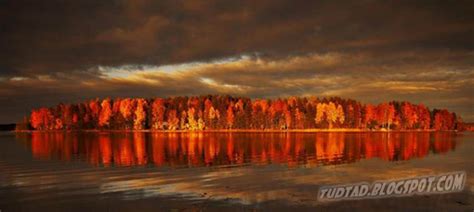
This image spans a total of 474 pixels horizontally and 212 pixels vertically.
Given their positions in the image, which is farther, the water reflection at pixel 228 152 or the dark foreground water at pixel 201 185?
the water reflection at pixel 228 152

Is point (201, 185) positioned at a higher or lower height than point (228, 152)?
higher

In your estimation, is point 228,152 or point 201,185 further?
point 228,152

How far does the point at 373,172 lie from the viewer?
37094 millimetres

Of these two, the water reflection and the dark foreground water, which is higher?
the dark foreground water

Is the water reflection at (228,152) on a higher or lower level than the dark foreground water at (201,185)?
lower

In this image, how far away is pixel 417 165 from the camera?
4303cm

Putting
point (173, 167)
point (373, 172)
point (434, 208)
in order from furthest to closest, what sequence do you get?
1. point (173, 167)
2. point (373, 172)
3. point (434, 208)

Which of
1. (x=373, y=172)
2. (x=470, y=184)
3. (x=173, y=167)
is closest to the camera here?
(x=470, y=184)

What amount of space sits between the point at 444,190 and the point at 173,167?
2518 cm

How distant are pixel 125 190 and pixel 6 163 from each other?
26873 millimetres

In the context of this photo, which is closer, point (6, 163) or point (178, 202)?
point (178, 202)

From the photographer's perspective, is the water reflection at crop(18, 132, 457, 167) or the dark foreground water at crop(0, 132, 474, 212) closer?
the dark foreground water at crop(0, 132, 474, 212)

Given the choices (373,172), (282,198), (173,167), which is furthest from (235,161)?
(282,198)

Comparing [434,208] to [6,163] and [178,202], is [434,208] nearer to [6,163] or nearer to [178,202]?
[178,202]
